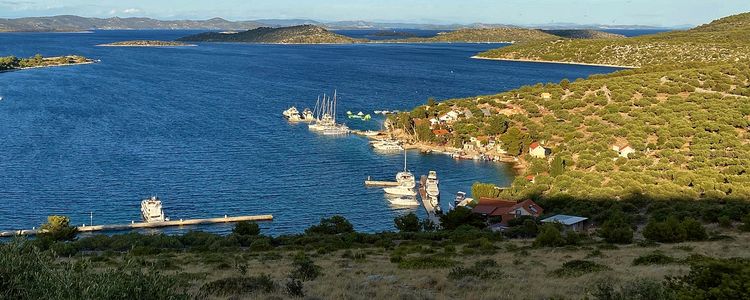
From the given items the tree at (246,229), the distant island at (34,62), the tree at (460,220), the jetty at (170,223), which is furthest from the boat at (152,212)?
the distant island at (34,62)

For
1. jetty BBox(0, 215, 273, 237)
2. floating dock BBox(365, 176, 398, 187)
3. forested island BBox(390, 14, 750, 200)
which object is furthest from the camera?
A: floating dock BBox(365, 176, 398, 187)

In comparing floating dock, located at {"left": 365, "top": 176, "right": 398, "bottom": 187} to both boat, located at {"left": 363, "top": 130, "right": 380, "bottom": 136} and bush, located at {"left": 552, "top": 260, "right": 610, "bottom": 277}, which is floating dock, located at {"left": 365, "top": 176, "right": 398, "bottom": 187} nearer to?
boat, located at {"left": 363, "top": 130, "right": 380, "bottom": 136}

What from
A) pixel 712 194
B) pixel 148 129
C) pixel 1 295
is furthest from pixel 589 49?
pixel 1 295

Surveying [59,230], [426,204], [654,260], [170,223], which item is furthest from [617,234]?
[59,230]

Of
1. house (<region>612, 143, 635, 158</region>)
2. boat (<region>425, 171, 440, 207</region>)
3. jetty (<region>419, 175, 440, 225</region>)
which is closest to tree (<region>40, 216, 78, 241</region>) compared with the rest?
jetty (<region>419, 175, 440, 225</region>)

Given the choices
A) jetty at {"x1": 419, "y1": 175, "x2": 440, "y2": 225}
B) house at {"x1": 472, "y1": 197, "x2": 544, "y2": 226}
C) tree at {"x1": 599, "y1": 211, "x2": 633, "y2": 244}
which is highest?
tree at {"x1": 599, "y1": 211, "x2": 633, "y2": 244}

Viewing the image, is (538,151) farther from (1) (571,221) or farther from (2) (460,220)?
(1) (571,221)

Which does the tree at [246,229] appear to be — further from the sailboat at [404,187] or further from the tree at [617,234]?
the tree at [617,234]

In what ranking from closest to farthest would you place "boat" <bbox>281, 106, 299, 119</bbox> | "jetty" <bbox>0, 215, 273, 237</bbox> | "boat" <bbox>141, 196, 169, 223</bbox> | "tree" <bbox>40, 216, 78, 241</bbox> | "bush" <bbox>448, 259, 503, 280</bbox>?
1. "bush" <bbox>448, 259, 503, 280</bbox>
2. "tree" <bbox>40, 216, 78, 241</bbox>
3. "jetty" <bbox>0, 215, 273, 237</bbox>
4. "boat" <bbox>141, 196, 169, 223</bbox>
5. "boat" <bbox>281, 106, 299, 119</bbox>
